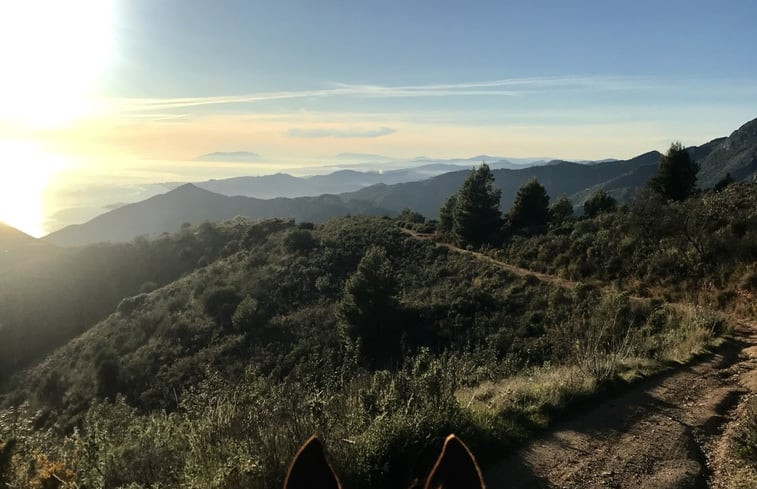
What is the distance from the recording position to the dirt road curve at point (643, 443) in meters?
4.00

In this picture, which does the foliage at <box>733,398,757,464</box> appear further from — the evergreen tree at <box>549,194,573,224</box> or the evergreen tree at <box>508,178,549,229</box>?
the evergreen tree at <box>549,194,573,224</box>

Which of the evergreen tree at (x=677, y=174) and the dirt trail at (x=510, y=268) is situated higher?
the evergreen tree at (x=677, y=174)

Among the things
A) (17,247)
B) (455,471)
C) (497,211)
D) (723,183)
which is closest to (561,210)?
(497,211)

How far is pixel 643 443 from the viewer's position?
15.0 ft

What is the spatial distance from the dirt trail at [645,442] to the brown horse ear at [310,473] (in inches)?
116

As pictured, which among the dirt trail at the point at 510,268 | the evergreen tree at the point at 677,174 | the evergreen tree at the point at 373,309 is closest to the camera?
the dirt trail at the point at 510,268

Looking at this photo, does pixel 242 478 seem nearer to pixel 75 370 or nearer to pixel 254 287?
pixel 254 287

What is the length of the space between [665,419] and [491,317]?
14.3 meters

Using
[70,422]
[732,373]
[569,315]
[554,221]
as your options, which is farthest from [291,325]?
[732,373]

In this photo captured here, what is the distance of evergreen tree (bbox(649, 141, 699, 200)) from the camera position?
95.8ft

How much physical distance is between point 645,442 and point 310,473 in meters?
4.41

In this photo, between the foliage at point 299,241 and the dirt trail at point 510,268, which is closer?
the dirt trail at point 510,268

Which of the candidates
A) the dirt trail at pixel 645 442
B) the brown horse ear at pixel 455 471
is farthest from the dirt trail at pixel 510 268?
the brown horse ear at pixel 455 471

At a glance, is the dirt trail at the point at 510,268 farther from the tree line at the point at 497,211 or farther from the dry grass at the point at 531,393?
the dry grass at the point at 531,393
